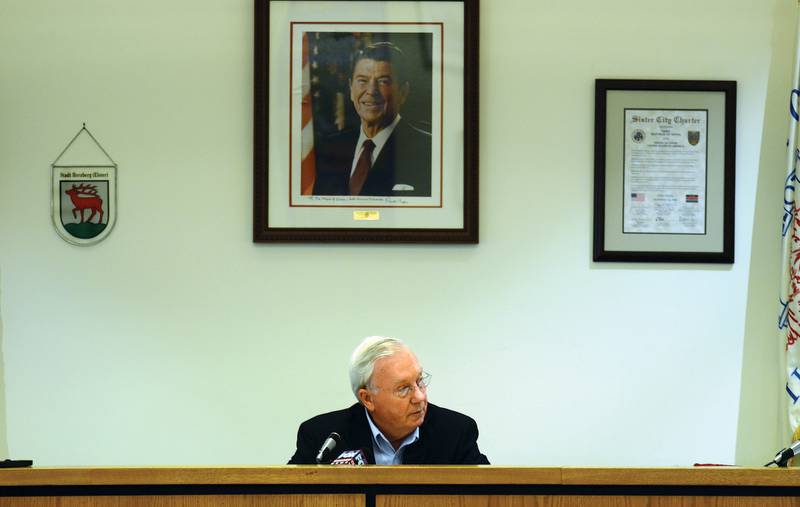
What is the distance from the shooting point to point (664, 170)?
3.34 m

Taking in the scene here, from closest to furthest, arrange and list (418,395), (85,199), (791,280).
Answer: (418,395) → (791,280) → (85,199)

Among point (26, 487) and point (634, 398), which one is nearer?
point (26, 487)

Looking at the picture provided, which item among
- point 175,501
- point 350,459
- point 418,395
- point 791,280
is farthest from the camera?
point 791,280

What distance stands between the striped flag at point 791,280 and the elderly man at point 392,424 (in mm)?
1200

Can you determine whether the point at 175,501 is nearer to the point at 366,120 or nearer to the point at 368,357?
the point at 368,357

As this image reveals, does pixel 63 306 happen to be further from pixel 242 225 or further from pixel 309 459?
pixel 309 459

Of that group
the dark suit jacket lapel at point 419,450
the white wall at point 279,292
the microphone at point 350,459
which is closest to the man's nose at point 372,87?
the white wall at point 279,292

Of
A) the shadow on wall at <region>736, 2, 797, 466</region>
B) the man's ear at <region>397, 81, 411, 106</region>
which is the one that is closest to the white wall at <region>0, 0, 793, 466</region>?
the shadow on wall at <region>736, 2, 797, 466</region>

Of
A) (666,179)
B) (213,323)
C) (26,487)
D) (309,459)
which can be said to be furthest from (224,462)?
(666,179)

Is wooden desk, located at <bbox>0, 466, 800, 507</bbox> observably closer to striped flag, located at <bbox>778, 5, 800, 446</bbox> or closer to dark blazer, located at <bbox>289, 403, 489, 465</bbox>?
dark blazer, located at <bbox>289, 403, 489, 465</bbox>

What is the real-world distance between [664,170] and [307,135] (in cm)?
129

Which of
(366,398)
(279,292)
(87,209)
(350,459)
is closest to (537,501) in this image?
(350,459)

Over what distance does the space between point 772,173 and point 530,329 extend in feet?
3.40

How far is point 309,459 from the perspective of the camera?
104 inches
